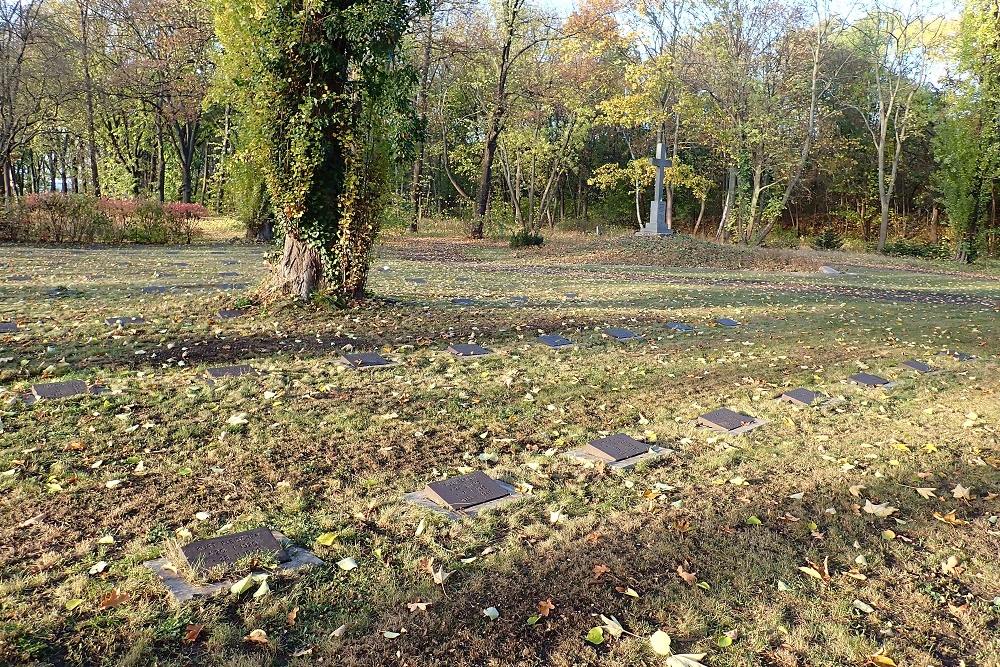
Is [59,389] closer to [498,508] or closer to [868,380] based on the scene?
[498,508]

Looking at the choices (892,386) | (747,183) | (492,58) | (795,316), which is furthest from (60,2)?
(892,386)

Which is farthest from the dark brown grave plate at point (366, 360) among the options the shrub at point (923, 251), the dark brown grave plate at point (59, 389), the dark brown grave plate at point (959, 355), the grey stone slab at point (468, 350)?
the shrub at point (923, 251)

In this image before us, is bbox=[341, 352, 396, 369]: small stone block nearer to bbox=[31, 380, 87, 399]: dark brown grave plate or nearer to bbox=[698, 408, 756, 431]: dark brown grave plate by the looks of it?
bbox=[31, 380, 87, 399]: dark brown grave plate

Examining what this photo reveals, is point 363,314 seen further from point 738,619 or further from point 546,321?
point 738,619

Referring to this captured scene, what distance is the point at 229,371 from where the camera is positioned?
469cm

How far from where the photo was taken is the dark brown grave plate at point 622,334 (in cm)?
652

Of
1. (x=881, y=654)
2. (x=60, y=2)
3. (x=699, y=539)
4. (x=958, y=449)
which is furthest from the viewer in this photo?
(x=60, y=2)

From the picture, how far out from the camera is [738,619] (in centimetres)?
211

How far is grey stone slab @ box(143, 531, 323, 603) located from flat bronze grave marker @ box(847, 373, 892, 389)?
171 inches

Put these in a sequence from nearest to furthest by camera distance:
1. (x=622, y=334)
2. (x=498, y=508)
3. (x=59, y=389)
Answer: (x=498, y=508), (x=59, y=389), (x=622, y=334)

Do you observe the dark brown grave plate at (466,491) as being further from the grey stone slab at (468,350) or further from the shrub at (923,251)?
the shrub at (923,251)

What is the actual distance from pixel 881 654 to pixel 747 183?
76.8 ft

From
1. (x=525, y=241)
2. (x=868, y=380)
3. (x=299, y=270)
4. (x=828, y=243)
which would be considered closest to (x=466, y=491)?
(x=868, y=380)

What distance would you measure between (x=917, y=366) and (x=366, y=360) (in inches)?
181
